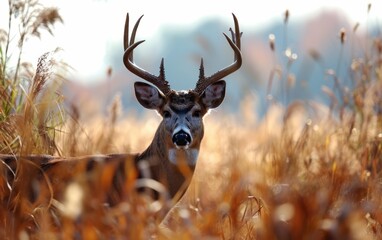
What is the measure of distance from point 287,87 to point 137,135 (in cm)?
426

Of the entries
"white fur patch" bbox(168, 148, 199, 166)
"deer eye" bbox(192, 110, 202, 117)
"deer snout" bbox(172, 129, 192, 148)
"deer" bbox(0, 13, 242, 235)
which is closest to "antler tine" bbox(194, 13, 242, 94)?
"deer" bbox(0, 13, 242, 235)

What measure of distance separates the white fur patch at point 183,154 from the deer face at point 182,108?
0.10 feet

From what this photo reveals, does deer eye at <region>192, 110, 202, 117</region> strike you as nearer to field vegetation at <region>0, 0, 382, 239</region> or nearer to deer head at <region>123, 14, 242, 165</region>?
deer head at <region>123, 14, 242, 165</region>

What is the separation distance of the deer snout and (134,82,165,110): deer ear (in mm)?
739

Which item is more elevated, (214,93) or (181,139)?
(214,93)

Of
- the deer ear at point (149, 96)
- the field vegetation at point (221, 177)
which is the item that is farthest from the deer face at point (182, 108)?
the field vegetation at point (221, 177)

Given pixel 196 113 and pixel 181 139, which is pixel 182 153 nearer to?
pixel 181 139

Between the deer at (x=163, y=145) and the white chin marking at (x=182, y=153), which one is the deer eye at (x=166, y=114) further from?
the white chin marking at (x=182, y=153)

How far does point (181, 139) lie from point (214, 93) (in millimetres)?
1086

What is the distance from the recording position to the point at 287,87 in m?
9.04

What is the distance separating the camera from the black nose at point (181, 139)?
6.97 meters

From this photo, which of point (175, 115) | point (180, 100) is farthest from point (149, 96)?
point (175, 115)

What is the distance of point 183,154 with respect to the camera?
7.18m

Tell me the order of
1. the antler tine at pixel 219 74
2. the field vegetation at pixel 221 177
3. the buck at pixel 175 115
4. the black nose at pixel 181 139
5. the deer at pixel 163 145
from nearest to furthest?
the field vegetation at pixel 221 177 → the deer at pixel 163 145 → the black nose at pixel 181 139 → the buck at pixel 175 115 → the antler tine at pixel 219 74
